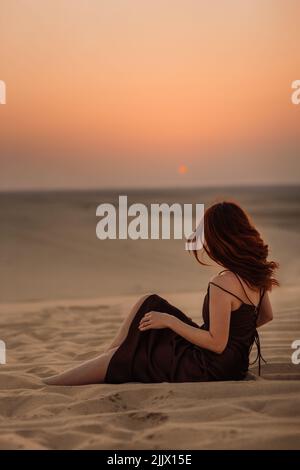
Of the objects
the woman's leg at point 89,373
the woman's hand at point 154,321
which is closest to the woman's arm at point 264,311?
the woman's hand at point 154,321

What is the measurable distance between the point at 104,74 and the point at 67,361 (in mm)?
1963

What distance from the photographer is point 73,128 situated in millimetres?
4461

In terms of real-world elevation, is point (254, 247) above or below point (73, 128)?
below

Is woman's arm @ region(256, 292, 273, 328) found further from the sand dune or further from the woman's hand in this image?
the woman's hand

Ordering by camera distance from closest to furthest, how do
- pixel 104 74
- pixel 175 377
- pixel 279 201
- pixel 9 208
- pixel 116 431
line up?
pixel 116 431, pixel 175 377, pixel 104 74, pixel 279 201, pixel 9 208

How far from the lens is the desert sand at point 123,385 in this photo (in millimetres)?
1816

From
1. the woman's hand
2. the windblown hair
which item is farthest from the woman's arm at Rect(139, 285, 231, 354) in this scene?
the windblown hair

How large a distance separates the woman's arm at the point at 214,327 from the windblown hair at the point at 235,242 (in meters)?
0.11

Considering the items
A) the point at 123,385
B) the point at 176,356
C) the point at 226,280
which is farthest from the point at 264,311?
the point at 123,385

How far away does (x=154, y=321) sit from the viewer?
7.30 ft

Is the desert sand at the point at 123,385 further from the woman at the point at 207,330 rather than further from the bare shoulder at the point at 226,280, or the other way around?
the bare shoulder at the point at 226,280

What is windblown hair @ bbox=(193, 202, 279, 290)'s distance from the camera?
7.39ft

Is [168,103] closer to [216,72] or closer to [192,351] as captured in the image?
[216,72]

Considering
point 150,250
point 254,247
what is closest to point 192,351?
point 254,247
